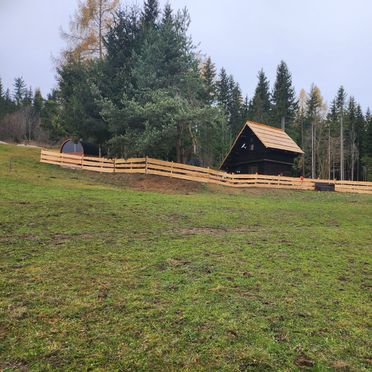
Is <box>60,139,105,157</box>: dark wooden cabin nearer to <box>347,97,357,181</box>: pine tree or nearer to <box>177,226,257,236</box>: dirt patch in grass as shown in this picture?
<box>177,226,257,236</box>: dirt patch in grass

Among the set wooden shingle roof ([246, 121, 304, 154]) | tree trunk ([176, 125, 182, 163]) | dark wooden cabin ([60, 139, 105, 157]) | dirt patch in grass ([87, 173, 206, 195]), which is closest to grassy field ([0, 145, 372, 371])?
dirt patch in grass ([87, 173, 206, 195])

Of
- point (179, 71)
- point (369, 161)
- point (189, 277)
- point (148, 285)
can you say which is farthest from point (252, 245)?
point (369, 161)

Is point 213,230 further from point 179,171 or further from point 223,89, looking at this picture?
point 223,89

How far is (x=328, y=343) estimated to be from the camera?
4.50 m

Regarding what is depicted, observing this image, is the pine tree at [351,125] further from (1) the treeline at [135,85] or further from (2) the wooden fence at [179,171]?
(1) the treeline at [135,85]

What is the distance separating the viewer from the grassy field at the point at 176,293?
13.6 ft

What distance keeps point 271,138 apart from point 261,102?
78.1 ft

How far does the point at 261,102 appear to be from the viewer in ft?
184

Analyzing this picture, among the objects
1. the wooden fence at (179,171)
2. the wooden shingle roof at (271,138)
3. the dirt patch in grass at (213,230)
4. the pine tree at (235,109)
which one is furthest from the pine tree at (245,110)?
the dirt patch in grass at (213,230)

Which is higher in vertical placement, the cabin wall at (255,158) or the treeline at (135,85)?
the treeline at (135,85)

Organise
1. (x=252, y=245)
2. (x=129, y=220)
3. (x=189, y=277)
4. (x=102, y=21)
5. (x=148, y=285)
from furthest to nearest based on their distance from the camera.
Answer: (x=102, y=21)
(x=129, y=220)
(x=252, y=245)
(x=189, y=277)
(x=148, y=285)

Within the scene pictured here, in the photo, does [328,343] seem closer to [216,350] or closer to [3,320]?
[216,350]

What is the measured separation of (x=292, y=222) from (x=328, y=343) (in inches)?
374

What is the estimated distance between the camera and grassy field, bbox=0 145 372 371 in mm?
4137
